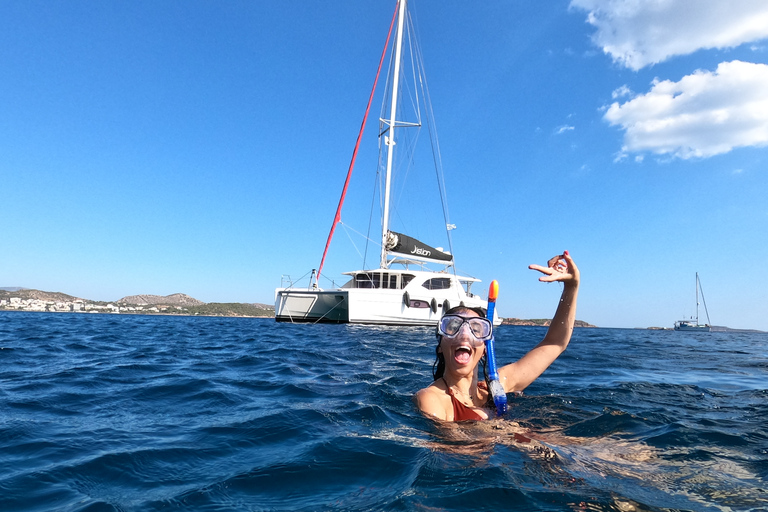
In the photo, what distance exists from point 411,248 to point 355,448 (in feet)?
63.9

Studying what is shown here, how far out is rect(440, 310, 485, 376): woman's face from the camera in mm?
2891

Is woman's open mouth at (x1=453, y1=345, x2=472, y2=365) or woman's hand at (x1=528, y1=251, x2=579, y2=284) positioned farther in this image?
woman's open mouth at (x1=453, y1=345, x2=472, y2=365)

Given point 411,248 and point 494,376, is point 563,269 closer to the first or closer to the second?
point 494,376

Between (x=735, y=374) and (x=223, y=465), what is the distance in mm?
Result: 8012

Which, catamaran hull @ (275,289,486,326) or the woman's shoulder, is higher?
catamaran hull @ (275,289,486,326)

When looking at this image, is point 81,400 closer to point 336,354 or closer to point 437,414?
point 437,414

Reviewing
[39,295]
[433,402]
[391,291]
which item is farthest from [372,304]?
[39,295]

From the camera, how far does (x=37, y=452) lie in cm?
249

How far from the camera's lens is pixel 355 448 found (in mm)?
2574

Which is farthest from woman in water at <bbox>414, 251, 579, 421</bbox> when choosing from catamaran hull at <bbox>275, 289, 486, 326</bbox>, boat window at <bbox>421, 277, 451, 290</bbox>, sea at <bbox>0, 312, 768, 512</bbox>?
boat window at <bbox>421, 277, 451, 290</bbox>

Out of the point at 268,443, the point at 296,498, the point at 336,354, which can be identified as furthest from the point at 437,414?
the point at 336,354

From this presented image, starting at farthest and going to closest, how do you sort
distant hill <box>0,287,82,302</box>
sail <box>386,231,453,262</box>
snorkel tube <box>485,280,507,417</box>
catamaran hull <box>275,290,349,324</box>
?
distant hill <box>0,287,82,302</box>
sail <box>386,231,453,262</box>
catamaran hull <box>275,290,349,324</box>
snorkel tube <box>485,280,507,417</box>

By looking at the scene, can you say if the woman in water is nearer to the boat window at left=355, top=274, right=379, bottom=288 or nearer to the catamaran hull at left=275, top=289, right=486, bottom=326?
the catamaran hull at left=275, top=289, right=486, bottom=326

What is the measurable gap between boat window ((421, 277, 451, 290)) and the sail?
5.73 ft
